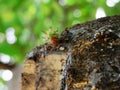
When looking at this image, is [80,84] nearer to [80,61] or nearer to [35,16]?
[80,61]

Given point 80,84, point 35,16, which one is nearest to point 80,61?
point 80,84

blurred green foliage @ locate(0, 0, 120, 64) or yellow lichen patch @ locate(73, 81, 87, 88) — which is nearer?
yellow lichen patch @ locate(73, 81, 87, 88)

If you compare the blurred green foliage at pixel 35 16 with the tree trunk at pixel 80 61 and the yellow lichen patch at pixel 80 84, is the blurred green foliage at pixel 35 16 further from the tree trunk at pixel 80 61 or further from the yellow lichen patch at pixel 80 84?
the yellow lichen patch at pixel 80 84

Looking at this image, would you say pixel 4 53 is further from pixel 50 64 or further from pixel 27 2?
pixel 50 64

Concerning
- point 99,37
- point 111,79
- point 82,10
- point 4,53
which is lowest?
point 111,79

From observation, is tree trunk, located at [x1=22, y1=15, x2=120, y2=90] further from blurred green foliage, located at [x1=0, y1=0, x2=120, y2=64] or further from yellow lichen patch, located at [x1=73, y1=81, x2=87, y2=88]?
blurred green foliage, located at [x1=0, y1=0, x2=120, y2=64]

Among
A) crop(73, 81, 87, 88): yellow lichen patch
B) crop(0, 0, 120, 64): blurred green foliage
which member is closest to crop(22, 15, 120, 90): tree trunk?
crop(73, 81, 87, 88): yellow lichen patch

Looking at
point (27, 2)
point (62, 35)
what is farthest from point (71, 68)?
point (27, 2)
